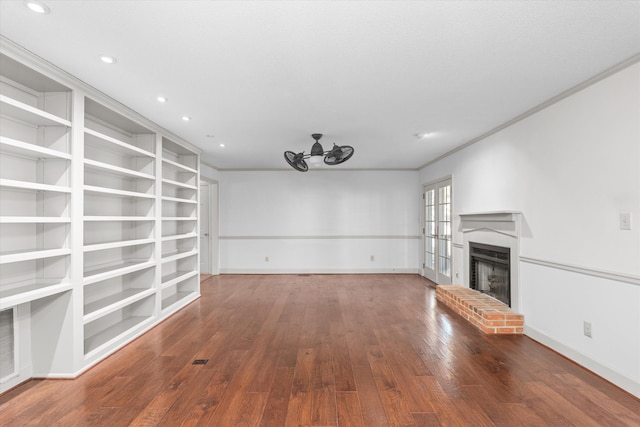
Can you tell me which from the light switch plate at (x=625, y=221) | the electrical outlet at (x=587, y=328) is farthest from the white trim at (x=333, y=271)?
the light switch plate at (x=625, y=221)

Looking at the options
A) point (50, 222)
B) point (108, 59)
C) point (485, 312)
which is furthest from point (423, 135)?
point (50, 222)

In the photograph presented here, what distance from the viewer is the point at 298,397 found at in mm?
2232

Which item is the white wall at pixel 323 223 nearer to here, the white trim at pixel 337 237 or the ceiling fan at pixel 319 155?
the white trim at pixel 337 237

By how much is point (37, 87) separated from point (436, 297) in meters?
5.25

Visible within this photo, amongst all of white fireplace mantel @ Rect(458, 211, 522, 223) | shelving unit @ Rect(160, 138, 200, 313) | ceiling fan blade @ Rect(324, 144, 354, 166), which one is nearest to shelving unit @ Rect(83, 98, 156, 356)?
shelving unit @ Rect(160, 138, 200, 313)

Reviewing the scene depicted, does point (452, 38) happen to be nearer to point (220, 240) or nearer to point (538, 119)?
point (538, 119)

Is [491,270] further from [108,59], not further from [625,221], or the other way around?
[108,59]

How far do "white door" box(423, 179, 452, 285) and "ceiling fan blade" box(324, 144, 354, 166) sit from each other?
8.13 ft

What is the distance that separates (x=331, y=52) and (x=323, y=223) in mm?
5218

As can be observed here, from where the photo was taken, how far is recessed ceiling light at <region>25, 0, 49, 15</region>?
5.57 feet

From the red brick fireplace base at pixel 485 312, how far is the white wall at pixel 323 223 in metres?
2.75

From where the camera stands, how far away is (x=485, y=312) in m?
3.52

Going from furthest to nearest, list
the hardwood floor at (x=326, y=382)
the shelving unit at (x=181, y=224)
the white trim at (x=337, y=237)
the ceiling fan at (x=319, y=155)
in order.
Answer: the white trim at (x=337, y=237) → the shelving unit at (x=181, y=224) → the ceiling fan at (x=319, y=155) → the hardwood floor at (x=326, y=382)

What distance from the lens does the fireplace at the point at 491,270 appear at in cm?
395
